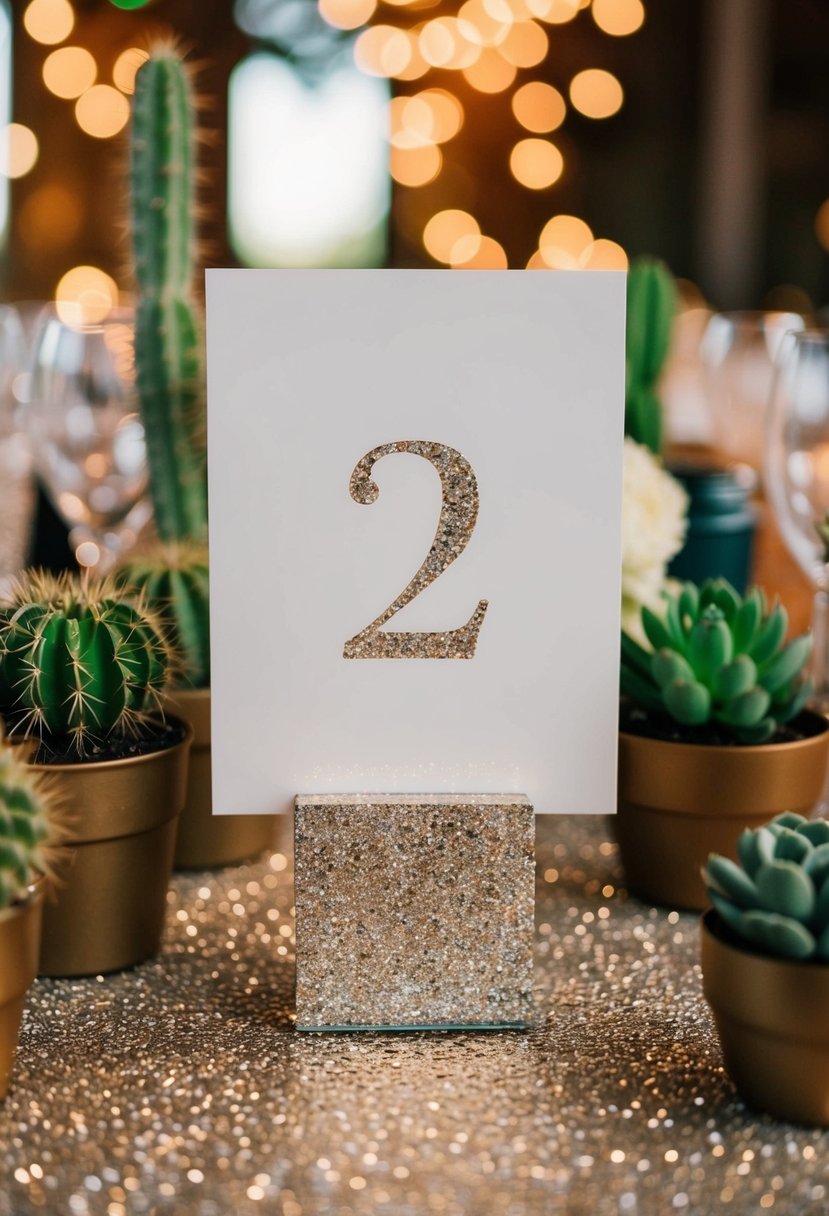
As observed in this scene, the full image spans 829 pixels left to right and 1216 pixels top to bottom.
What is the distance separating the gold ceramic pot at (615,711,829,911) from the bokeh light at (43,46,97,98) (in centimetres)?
409

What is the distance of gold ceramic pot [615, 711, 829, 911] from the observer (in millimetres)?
738

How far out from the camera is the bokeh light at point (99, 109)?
14.2 feet

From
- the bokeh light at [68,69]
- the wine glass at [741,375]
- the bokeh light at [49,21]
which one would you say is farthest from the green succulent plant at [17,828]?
the bokeh light at [68,69]

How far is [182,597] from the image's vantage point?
0.81 metres

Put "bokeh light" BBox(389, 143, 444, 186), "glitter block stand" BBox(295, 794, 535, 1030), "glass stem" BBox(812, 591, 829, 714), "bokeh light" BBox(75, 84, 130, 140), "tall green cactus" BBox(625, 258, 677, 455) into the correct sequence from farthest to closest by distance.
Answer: "bokeh light" BBox(389, 143, 444, 186), "bokeh light" BBox(75, 84, 130, 140), "tall green cactus" BBox(625, 258, 677, 455), "glass stem" BBox(812, 591, 829, 714), "glitter block stand" BBox(295, 794, 535, 1030)

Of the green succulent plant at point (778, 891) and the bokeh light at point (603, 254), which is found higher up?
the bokeh light at point (603, 254)

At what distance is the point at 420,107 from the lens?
4.68m

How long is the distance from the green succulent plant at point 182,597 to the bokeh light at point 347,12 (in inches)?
154

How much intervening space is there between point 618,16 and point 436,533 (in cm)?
440

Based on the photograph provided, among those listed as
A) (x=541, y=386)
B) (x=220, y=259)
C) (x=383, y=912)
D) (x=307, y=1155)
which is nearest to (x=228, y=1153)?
(x=307, y=1155)

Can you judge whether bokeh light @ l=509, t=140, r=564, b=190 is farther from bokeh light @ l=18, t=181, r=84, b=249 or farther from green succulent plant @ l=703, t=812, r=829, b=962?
green succulent plant @ l=703, t=812, r=829, b=962

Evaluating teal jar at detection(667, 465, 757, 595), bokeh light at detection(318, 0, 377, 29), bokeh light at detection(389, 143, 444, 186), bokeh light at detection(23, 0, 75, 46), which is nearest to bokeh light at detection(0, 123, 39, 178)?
bokeh light at detection(23, 0, 75, 46)

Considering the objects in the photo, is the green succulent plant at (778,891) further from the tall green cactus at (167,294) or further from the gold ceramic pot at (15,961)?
the tall green cactus at (167,294)

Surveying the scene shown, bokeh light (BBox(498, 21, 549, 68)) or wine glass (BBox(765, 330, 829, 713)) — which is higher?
bokeh light (BBox(498, 21, 549, 68))
